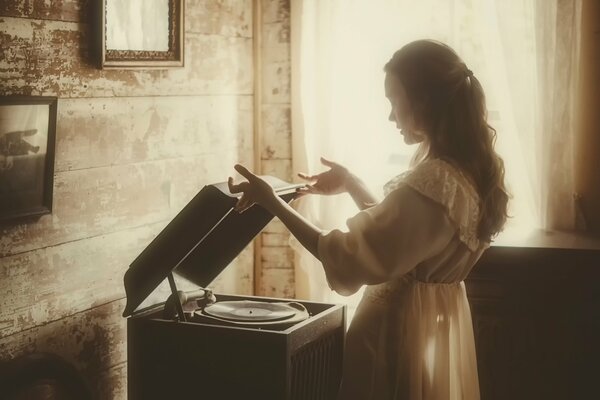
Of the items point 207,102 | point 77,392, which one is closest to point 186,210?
point 77,392

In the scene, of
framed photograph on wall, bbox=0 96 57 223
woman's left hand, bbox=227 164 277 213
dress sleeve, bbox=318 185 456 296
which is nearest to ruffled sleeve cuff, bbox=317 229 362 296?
dress sleeve, bbox=318 185 456 296

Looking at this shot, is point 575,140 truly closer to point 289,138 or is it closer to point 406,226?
point 289,138

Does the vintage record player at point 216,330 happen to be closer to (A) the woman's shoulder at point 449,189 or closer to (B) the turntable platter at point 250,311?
(B) the turntable platter at point 250,311

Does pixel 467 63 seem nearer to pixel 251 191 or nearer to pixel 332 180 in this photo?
pixel 332 180

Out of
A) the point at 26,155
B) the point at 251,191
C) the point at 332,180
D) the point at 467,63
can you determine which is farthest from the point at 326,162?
the point at 467,63

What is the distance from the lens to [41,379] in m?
2.16

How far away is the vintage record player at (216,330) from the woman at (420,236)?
0.46 ft

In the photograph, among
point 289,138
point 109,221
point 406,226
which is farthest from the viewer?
point 289,138

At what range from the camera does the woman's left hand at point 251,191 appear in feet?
6.68

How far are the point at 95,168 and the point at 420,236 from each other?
104 centimetres

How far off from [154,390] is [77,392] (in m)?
0.23

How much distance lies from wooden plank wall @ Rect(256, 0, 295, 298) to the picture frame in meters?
0.65

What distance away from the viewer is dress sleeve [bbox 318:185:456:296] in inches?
74.9

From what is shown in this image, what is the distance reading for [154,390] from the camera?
7.41ft
